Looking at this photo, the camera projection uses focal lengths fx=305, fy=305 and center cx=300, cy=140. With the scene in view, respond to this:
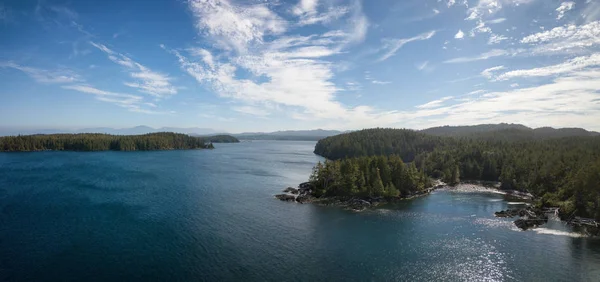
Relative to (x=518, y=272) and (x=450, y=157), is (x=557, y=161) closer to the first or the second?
(x=450, y=157)

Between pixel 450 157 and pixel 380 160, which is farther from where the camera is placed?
pixel 450 157

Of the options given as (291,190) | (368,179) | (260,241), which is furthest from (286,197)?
(260,241)

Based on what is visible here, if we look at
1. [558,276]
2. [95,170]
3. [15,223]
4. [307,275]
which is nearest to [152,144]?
[95,170]

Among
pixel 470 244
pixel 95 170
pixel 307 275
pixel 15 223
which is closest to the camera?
pixel 307 275

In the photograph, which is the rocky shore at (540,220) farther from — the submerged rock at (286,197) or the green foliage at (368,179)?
the submerged rock at (286,197)

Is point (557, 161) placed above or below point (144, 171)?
above

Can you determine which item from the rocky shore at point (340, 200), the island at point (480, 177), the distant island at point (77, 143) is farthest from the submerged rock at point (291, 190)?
the distant island at point (77, 143)

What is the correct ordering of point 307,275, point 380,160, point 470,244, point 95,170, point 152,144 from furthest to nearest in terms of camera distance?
point 152,144 → point 95,170 → point 380,160 → point 470,244 → point 307,275

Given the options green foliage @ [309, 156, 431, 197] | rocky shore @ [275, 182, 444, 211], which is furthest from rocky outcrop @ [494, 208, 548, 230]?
green foliage @ [309, 156, 431, 197]
